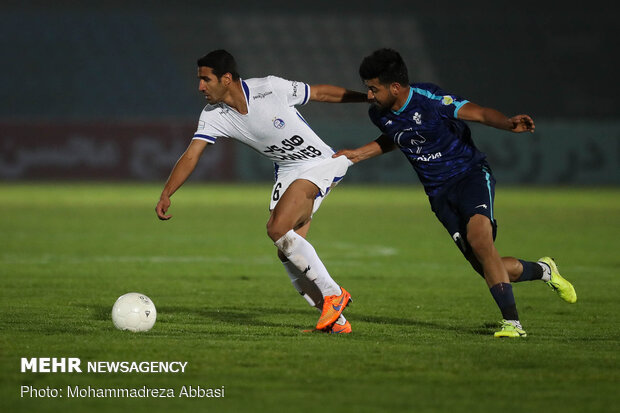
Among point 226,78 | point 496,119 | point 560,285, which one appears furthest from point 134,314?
A: point 560,285

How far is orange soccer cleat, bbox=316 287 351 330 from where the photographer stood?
7.33 meters

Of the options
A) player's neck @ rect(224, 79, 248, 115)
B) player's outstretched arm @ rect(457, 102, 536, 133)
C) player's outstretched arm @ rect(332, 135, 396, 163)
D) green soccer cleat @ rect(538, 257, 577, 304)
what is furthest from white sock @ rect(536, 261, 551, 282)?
player's neck @ rect(224, 79, 248, 115)

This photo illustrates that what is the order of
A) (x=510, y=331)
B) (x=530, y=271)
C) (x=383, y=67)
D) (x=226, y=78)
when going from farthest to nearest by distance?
(x=530, y=271) < (x=226, y=78) < (x=383, y=67) < (x=510, y=331)

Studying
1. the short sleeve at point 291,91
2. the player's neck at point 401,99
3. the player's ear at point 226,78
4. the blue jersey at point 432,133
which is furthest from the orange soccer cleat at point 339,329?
the player's ear at point 226,78

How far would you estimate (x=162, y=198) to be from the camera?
7.57m

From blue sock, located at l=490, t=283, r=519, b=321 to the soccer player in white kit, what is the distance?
1107mm

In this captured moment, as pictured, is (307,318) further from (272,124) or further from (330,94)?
(330,94)

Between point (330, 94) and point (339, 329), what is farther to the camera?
point (330, 94)

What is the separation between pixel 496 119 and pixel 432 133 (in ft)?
2.23

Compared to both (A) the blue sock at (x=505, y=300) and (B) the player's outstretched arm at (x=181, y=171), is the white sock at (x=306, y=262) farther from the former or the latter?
(A) the blue sock at (x=505, y=300)

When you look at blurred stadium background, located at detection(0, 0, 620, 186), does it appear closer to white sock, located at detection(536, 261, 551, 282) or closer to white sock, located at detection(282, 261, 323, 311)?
white sock, located at detection(282, 261, 323, 311)

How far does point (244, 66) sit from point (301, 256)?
32998 millimetres

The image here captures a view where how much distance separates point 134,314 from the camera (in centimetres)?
714

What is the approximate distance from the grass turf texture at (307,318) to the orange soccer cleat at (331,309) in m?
0.20
